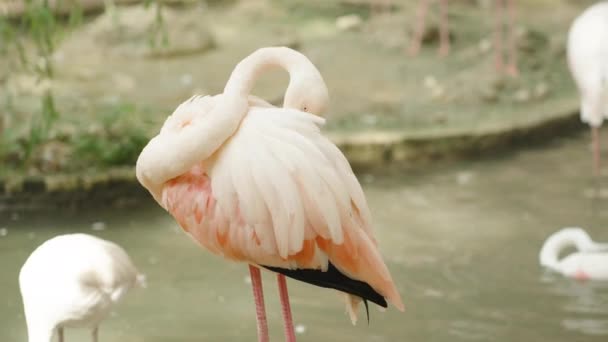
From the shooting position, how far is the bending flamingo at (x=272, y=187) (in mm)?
2957

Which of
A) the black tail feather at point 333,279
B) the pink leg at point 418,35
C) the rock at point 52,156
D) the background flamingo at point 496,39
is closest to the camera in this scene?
the black tail feather at point 333,279

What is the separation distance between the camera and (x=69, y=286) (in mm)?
3441

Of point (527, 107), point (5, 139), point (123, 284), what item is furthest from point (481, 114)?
point (123, 284)

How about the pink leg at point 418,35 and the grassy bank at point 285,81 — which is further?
the pink leg at point 418,35

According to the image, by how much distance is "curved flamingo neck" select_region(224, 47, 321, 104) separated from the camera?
3068 millimetres

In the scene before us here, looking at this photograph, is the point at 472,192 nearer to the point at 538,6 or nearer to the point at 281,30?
the point at 281,30

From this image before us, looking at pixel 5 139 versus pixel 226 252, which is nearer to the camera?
pixel 226 252

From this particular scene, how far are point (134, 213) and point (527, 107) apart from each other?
3.26m

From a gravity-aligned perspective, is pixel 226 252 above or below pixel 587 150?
above

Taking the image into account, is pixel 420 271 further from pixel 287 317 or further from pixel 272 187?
pixel 272 187

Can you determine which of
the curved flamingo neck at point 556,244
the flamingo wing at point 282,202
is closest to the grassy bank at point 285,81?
the curved flamingo neck at point 556,244

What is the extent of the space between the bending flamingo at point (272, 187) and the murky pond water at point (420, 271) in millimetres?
1124

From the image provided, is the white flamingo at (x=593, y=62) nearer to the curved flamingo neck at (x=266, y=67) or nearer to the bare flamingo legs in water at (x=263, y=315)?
the curved flamingo neck at (x=266, y=67)

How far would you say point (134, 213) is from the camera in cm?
558
